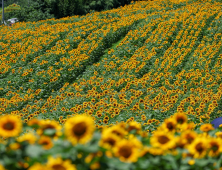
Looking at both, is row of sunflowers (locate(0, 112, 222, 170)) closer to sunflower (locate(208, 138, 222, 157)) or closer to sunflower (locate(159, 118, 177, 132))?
sunflower (locate(208, 138, 222, 157))

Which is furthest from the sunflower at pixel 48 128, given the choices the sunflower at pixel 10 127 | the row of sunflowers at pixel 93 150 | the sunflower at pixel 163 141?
the sunflower at pixel 163 141

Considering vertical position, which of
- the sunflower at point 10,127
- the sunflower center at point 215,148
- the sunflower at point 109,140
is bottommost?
the sunflower center at point 215,148

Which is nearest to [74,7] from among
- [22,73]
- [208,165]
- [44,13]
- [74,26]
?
[44,13]

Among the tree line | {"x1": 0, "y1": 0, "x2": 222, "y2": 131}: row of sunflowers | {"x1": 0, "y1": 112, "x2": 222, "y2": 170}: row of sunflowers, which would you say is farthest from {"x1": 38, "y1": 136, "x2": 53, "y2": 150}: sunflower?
the tree line

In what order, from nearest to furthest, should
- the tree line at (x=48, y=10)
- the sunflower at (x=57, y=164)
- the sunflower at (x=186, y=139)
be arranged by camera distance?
the sunflower at (x=57, y=164) < the sunflower at (x=186, y=139) < the tree line at (x=48, y=10)

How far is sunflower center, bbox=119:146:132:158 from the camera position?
6.55ft

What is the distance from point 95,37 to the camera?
55.3ft

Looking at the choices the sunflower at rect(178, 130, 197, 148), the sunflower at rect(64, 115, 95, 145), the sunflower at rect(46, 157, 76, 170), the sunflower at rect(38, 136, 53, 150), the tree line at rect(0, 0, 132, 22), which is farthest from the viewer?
the tree line at rect(0, 0, 132, 22)

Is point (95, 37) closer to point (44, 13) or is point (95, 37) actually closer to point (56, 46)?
point (56, 46)

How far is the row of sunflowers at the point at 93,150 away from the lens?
185 centimetres

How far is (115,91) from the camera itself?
1077 cm

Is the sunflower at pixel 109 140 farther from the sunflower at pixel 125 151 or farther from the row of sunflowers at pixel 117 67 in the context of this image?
the row of sunflowers at pixel 117 67

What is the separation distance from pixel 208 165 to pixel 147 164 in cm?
59

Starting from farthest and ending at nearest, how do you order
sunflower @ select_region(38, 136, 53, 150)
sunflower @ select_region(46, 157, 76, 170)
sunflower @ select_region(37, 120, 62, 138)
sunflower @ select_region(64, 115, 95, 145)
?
sunflower @ select_region(37, 120, 62, 138)
sunflower @ select_region(38, 136, 53, 150)
sunflower @ select_region(64, 115, 95, 145)
sunflower @ select_region(46, 157, 76, 170)
